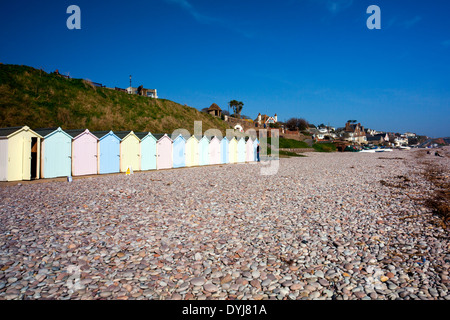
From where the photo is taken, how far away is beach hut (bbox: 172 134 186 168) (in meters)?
24.0

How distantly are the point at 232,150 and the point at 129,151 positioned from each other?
1340 centimetres

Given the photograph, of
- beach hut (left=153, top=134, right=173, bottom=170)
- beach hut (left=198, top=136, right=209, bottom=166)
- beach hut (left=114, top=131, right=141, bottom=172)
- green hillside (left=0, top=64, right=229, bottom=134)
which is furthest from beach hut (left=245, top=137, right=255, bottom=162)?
green hillside (left=0, top=64, right=229, bottom=134)

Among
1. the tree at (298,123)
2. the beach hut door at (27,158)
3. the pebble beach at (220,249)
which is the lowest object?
the pebble beach at (220,249)

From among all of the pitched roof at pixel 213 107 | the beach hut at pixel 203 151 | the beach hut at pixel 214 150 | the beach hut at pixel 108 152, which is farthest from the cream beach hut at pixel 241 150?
the pitched roof at pixel 213 107

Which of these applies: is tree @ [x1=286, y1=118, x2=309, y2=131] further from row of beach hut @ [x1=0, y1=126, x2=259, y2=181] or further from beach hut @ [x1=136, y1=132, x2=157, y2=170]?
beach hut @ [x1=136, y1=132, x2=157, y2=170]

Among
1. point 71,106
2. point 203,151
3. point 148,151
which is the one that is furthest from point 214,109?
point 148,151

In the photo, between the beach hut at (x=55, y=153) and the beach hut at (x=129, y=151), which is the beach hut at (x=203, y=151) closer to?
the beach hut at (x=129, y=151)

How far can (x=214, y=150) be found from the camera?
28531 mm

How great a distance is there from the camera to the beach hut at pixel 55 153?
15.5 metres

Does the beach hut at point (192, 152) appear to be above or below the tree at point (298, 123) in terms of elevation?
below

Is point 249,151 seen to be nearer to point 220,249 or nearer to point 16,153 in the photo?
point 16,153

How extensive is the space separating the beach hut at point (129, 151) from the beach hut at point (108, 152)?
1.28 feet
